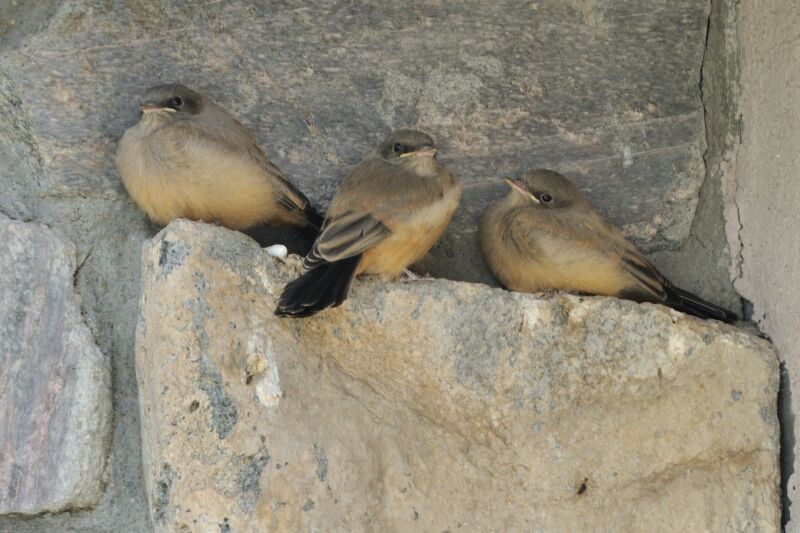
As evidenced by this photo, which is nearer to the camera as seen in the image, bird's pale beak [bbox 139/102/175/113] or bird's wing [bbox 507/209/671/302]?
bird's pale beak [bbox 139/102/175/113]

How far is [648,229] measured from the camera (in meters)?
3.28

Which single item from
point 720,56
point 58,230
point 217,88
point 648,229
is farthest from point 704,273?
point 58,230

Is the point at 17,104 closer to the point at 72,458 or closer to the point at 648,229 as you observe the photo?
the point at 72,458

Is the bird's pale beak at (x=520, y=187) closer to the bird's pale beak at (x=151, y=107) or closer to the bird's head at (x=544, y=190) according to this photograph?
the bird's head at (x=544, y=190)

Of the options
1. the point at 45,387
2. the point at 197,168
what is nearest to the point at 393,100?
the point at 197,168

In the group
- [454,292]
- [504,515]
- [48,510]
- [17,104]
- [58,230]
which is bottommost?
[504,515]

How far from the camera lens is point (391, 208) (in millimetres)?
3193

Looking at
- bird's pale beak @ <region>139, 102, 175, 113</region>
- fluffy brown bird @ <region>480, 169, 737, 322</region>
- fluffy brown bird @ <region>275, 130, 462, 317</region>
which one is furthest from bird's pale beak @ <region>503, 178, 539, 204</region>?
bird's pale beak @ <region>139, 102, 175, 113</region>

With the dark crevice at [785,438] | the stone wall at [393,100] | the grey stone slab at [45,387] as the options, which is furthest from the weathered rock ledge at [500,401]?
the stone wall at [393,100]

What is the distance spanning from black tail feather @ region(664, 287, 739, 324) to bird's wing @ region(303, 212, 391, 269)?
32.2 inches

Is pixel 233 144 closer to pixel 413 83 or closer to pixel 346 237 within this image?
pixel 346 237

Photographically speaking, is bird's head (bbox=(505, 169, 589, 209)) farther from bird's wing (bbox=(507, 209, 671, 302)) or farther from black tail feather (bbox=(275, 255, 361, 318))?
black tail feather (bbox=(275, 255, 361, 318))

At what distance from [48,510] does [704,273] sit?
6.11 ft

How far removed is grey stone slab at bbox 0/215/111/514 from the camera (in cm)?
257
